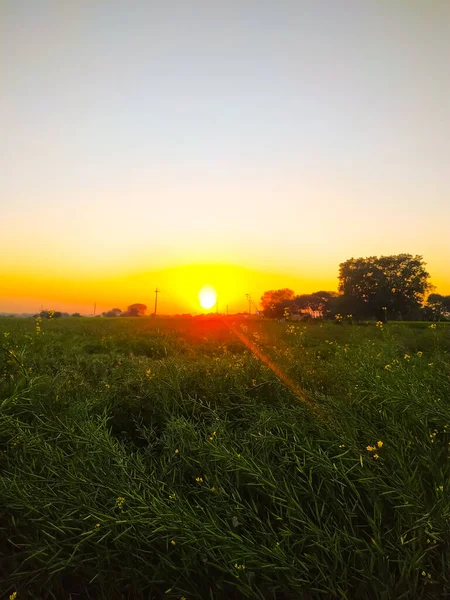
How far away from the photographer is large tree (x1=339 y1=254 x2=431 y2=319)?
49.7 metres

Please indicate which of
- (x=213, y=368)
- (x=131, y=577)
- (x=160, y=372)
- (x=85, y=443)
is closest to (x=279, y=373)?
(x=213, y=368)

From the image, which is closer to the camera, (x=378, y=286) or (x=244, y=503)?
(x=244, y=503)

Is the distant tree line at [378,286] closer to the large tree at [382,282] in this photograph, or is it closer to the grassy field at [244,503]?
the large tree at [382,282]

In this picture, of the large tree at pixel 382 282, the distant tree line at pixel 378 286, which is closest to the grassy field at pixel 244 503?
the distant tree line at pixel 378 286

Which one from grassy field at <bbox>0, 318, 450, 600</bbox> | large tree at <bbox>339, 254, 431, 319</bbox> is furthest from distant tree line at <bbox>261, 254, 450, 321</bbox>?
grassy field at <bbox>0, 318, 450, 600</bbox>

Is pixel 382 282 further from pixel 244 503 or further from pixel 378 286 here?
pixel 244 503

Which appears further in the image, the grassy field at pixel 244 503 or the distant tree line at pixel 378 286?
the distant tree line at pixel 378 286

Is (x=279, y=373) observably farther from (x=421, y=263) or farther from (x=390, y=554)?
(x=421, y=263)

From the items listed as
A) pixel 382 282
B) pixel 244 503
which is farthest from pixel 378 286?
pixel 244 503

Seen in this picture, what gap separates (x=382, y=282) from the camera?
51.5 meters

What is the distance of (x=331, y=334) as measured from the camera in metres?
13.7

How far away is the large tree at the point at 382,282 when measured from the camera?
49656mm

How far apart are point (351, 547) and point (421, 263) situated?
2359 inches

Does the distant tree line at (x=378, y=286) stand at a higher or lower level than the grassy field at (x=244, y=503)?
higher
